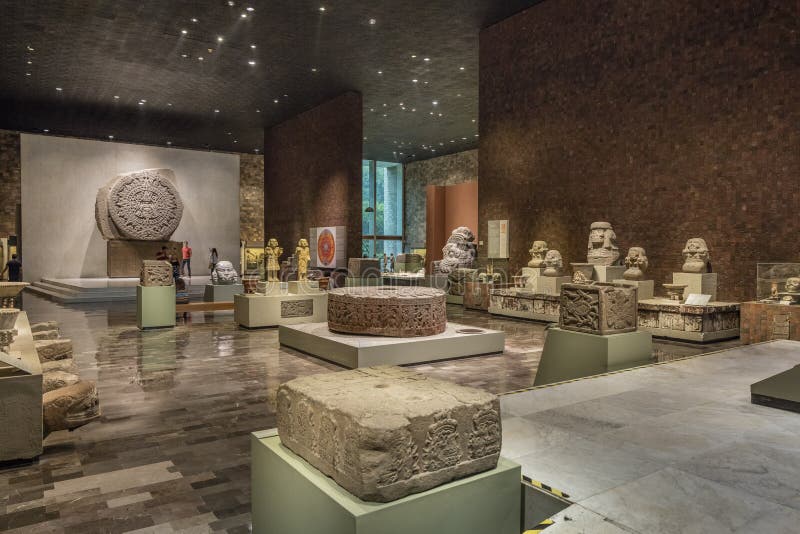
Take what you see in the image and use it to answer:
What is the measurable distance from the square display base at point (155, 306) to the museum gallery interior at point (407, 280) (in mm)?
37

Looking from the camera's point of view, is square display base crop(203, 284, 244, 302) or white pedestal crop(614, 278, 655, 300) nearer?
white pedestal crop(614, 278, 655, 300)

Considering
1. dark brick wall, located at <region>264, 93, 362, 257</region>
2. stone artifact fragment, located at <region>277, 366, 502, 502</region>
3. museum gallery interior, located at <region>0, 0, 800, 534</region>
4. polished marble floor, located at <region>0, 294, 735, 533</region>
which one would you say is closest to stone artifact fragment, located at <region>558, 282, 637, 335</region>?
museum gallery interior, located at <region>0, 0, 800, 534</region>

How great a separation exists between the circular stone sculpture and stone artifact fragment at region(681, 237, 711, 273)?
Result: 164 inches

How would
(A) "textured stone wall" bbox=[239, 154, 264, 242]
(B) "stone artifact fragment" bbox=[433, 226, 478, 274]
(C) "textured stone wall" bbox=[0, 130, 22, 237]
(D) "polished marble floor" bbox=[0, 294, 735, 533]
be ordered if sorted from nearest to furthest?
1. (D) "polished marble floor" bbox=[0, 294, 735, 533]
2. (B) "stone artifact fragment" bbox=[433, 226, 478, 274]
3. (C) "textured stone wall" bbox=[0, 130, 22, 237]
4. (A) "textured stone wall" bbox=[239, 154, 264, 242]

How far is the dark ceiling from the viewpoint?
10984mm

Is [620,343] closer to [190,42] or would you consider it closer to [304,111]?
[190,42]

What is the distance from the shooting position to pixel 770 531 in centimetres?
188

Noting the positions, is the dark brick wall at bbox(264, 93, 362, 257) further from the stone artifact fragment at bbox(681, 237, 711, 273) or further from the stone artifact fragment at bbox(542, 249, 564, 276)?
the stone artifact fragment at bbox(681, 237, 711, 273)

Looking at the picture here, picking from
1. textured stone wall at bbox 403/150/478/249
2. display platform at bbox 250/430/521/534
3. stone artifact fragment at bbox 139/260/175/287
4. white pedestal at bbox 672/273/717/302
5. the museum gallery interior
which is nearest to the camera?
display platform at bbox 250/430/521/534

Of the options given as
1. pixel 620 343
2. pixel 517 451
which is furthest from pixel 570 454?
pixel 620 343

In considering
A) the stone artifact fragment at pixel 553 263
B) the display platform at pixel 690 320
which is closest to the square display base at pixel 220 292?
the stone artifact fragment at pixel 553 263

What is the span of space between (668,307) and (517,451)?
657 cm

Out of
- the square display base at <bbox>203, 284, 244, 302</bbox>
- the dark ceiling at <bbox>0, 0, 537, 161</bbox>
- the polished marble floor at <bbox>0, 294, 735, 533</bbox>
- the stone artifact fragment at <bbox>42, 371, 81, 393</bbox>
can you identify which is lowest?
the polished marble floor at <bbox>0, 294, 735, 533</bbox>

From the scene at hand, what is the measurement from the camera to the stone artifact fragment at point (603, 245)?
9.67m
